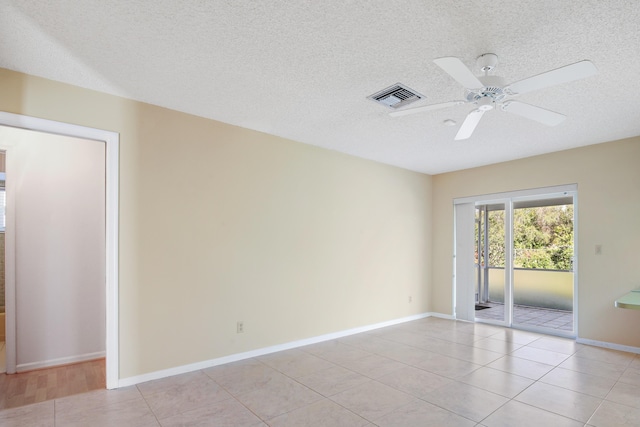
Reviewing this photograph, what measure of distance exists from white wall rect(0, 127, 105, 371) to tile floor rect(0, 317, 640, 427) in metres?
1.13

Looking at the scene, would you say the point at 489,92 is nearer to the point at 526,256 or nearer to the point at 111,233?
the point at 111,233

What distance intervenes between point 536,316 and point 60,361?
22.5ft

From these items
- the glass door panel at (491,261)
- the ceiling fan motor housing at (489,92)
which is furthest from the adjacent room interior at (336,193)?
the glass door panel at (491,261)

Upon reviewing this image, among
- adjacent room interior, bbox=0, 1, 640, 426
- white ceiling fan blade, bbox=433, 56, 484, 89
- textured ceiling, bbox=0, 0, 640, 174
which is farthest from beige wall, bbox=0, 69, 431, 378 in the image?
white ceiling fan blade, bbox=433, 56, 484, 89

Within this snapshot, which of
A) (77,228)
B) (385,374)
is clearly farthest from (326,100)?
(77,228)

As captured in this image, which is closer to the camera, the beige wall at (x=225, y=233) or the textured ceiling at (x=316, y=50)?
the textured ceiling at (x=316, y=50)

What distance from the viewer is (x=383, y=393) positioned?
294cm

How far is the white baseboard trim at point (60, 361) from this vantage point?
342cm

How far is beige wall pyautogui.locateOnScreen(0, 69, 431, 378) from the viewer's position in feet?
10.2

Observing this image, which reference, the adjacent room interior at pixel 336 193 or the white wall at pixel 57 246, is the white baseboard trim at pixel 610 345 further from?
the white wall at pixel 57 246

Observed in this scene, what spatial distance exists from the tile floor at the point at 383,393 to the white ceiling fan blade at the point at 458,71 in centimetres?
238

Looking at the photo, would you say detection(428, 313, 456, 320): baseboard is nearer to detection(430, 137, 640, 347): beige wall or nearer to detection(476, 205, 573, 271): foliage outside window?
detection(476, 205, 573, 271): foliage outside window

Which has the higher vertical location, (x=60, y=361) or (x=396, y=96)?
(x=396, y=96)

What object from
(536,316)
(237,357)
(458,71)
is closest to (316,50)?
(458,71)
